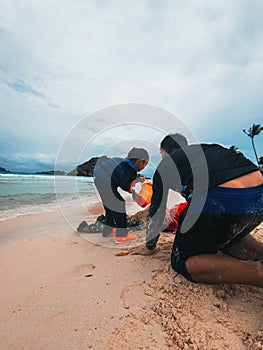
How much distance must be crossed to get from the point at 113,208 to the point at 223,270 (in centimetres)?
242

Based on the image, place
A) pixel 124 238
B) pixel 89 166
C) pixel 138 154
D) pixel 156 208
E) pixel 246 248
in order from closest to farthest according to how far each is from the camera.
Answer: pixel 246 248 → pixel 156 208 → pixel 124 238 → pixel 138 154 → pixel 89 166

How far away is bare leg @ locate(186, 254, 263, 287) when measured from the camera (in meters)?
1.50

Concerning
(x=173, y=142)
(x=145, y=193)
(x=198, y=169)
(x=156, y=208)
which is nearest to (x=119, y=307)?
(x=156, y=208)

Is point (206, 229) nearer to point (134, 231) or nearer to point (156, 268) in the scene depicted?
point (156, 268)

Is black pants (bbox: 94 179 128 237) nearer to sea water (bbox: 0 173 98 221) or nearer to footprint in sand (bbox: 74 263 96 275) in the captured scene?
footprint in sand (bbox: 74 263 96 275)

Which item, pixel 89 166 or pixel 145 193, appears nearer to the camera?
pixel 145 193

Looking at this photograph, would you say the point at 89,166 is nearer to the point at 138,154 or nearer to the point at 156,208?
the point at 138,154

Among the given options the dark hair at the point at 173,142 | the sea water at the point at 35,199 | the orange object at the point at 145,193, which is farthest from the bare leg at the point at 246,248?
the sea water at the point at 35,199

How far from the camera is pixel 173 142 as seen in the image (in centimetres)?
224

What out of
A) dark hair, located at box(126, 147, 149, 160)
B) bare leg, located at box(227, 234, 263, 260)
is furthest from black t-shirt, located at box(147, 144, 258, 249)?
dark hair, located at box(126, 147, 149, 160)

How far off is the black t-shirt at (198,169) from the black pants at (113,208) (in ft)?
5.19

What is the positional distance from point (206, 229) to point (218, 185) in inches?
13.3

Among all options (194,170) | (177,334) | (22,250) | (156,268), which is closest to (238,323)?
(177,334)

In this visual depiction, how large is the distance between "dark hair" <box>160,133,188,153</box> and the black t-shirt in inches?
11.1
